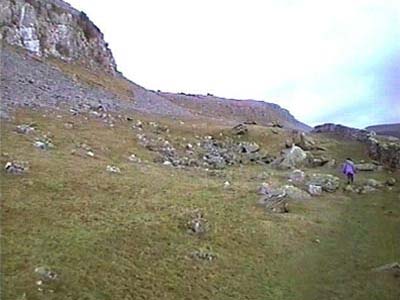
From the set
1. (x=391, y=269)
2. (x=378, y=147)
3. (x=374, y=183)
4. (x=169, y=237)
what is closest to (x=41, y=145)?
(x=169, y=237)

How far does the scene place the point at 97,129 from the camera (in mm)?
47438

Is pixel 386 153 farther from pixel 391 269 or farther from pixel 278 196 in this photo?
pixel 391 269

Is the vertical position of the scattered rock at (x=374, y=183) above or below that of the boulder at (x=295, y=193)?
above

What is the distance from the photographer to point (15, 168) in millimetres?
28375

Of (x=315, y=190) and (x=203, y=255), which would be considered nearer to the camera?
(x=203, y=255)

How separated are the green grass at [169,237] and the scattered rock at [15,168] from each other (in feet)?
1.59

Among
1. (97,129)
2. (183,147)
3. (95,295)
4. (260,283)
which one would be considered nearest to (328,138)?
(183,147)

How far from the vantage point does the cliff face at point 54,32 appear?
62.7 meters

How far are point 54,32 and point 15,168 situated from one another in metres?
43.4

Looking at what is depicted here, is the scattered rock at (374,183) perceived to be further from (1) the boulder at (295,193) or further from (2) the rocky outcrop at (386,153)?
(2) the rocky outcrop at (386,153)

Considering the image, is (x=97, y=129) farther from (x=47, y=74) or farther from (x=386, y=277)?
(x=386, y=277)

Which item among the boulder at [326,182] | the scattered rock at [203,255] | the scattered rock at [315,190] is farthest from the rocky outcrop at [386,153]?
the scattered rock at [203,255]

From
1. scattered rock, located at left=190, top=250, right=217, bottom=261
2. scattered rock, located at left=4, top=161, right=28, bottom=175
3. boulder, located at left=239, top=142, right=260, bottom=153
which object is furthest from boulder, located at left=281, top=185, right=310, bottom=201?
boulder, located at left=239, top=142, right=260, bottom=153

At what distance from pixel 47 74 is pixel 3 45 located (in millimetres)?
A: 5756
